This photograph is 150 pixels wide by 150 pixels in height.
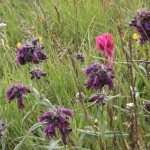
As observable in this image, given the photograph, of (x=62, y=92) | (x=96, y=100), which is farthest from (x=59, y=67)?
(x=96, y=100)

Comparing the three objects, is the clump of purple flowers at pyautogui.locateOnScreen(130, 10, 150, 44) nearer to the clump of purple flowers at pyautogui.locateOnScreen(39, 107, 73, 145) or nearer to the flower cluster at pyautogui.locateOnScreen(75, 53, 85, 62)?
the clump of purple flowers at pyautogui.locateOnScreen(39, 107, 73, 145)

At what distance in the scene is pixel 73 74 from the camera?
171cm

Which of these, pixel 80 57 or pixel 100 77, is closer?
pixel 100 77

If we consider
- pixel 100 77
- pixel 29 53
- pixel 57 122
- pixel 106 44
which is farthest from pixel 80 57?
pixel 57 122

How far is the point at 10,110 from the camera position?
83.8 inches

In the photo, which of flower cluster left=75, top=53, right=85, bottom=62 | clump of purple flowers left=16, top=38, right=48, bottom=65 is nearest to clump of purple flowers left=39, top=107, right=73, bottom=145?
clump of purple flowers left=16, top=38, right=48, bottom=65

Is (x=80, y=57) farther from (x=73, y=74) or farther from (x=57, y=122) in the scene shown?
(x=57, y=122)

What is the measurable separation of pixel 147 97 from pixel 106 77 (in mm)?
750

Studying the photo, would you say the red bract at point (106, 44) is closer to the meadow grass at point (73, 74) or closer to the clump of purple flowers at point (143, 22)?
the meadow grass at point (73, 74)

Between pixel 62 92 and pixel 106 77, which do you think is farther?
pixel 62 92

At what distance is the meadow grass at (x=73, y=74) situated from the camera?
1.66 meters

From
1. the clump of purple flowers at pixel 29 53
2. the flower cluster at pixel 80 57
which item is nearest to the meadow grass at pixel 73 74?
the flower cluster at pixel 80 57

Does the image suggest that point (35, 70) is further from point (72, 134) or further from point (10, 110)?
point (10, 110)

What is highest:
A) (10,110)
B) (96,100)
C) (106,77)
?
(106,77)
